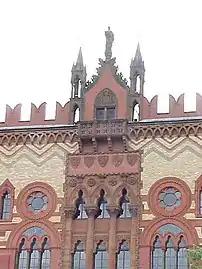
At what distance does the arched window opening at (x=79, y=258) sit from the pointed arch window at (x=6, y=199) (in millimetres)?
3916

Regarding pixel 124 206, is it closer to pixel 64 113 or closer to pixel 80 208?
pixel 80 208

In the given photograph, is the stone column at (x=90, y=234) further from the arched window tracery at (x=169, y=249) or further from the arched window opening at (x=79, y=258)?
the arched window tracery at (x=169, y=249)

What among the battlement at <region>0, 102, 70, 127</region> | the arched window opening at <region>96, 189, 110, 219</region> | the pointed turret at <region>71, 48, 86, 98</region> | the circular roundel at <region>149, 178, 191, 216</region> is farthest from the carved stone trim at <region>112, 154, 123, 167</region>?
the pointed turret at <region>71, 48, 86, 98</region>

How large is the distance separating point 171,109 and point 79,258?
8492 mm

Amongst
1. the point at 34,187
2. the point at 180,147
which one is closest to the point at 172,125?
the point at 180,147

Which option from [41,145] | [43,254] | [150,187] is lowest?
[43,254]

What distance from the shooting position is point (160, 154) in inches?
1464

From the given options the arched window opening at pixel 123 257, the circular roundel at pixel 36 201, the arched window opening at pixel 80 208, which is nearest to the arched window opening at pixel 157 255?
the arched window opening at pixel 123 257

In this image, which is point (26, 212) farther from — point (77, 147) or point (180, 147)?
point (180, 147)

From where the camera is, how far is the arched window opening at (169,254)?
35.1 meters

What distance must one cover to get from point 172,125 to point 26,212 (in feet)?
27.0

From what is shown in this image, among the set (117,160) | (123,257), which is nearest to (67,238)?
(123,257)

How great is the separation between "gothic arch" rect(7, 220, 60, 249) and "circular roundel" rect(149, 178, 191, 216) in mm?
4785

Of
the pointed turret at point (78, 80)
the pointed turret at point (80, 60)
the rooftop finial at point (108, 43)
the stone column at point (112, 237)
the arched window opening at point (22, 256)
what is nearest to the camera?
the stone column at point (112, 237)
